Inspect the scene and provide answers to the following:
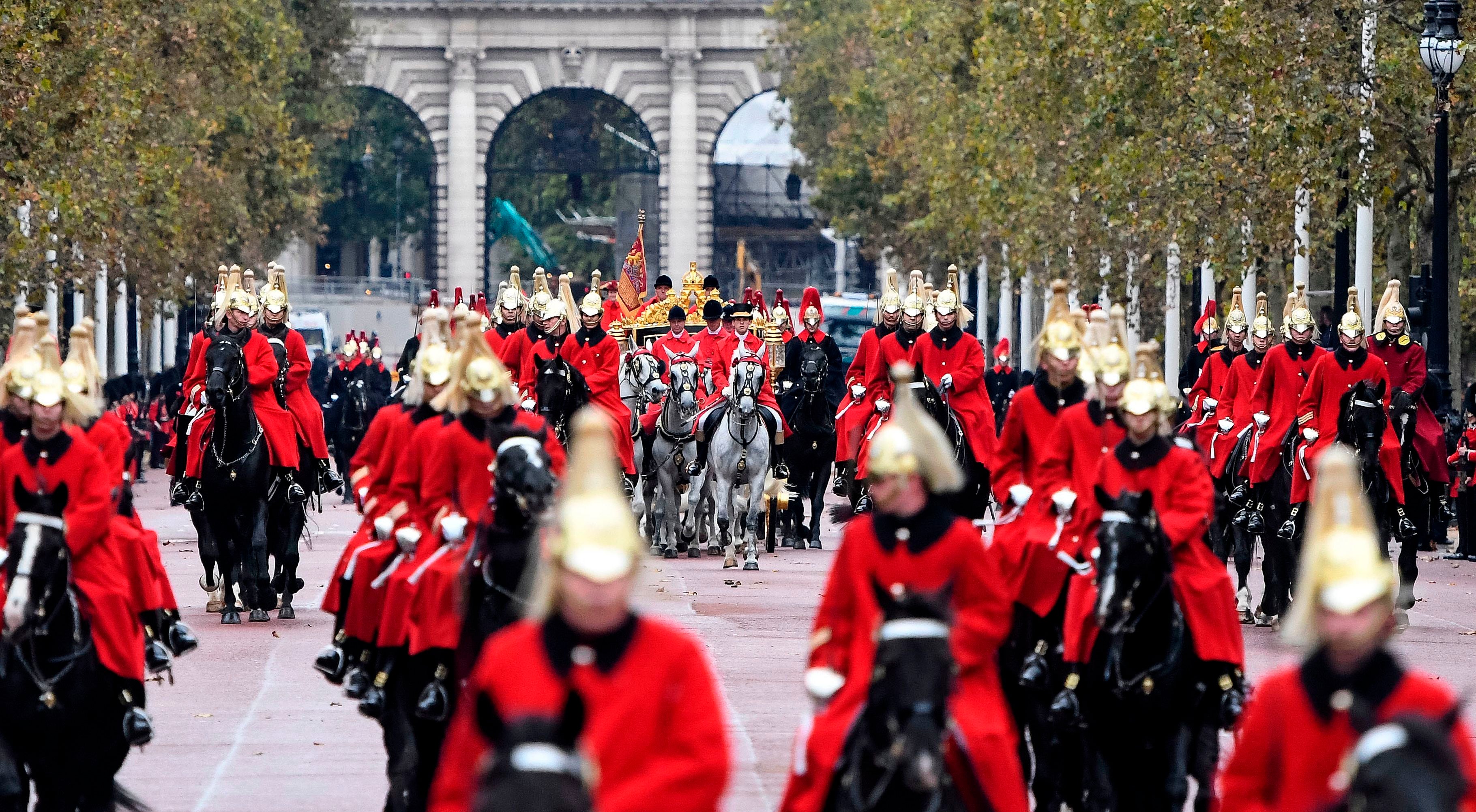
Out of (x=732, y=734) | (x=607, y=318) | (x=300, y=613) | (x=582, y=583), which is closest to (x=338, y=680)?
(x=732, y=734)

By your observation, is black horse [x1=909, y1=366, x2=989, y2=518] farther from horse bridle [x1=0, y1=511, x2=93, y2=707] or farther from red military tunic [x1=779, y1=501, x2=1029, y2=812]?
red military tunic [x1=779, y1=501, x2=1029, y2=812]

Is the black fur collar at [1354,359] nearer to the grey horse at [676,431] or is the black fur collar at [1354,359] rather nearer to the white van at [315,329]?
the grey horse at [676,431]

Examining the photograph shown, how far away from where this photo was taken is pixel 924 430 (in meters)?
8.38

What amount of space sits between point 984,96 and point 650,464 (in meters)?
23.9

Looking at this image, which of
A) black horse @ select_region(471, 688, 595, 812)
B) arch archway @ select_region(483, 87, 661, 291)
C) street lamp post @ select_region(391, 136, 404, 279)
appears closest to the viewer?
black horse @ select_region(471, 688, 595, 812)

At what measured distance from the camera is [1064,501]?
39.0 feet

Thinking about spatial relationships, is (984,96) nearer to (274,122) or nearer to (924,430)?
(274,122)

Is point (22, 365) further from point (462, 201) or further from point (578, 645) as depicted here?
point (462, 201)

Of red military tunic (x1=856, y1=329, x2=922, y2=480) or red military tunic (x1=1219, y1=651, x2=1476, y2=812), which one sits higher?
red military tunic (x1=856, y1=329, x2=922, y2=480)

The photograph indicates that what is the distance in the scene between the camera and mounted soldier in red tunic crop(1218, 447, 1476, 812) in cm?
629

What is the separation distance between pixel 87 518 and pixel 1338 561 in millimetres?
5621

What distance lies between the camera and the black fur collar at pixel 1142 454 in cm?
1095

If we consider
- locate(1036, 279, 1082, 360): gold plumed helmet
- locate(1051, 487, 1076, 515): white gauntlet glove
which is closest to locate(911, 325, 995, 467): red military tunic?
locate(1036, 279, 1082, 360): gold plumed helmet

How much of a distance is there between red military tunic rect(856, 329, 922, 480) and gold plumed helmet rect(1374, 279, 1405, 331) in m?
3.54
